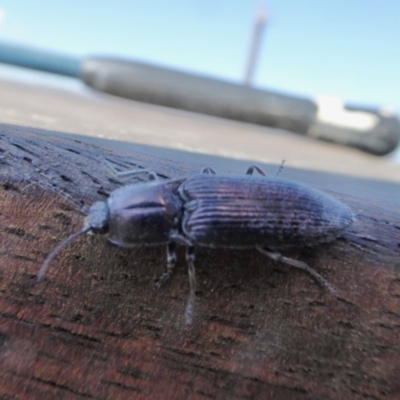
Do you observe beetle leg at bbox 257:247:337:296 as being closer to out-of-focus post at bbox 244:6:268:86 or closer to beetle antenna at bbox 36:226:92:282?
beetle antenna at bbox 36:226:92:282

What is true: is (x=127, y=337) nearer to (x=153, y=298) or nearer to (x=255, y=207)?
(x=153, y=298)

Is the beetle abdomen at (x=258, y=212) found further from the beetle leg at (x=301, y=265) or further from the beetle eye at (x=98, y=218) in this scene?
the beetle eye at (x=98, y=218)

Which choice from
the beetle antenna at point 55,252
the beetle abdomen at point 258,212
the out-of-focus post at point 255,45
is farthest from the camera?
the out-of-focus post at point 255,45

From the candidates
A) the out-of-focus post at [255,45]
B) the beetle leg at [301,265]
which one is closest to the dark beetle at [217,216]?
the beetle leg at [301,265]

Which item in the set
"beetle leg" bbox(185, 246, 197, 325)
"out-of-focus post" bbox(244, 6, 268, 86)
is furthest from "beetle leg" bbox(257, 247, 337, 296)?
"out-of-focus post" bbox(244, 6, 268, 86)

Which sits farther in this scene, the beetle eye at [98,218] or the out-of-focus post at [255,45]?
the out-of-focus post at [255,45]

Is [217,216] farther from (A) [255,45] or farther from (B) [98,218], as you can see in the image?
(A) [255,45]

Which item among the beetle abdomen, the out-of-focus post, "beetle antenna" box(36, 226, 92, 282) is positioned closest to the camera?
"beetle antenna" box(36, 226, 92, 282)

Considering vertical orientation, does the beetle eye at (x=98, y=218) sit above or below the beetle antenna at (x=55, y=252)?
above

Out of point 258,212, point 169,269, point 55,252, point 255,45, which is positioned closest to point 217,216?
point 258,212
